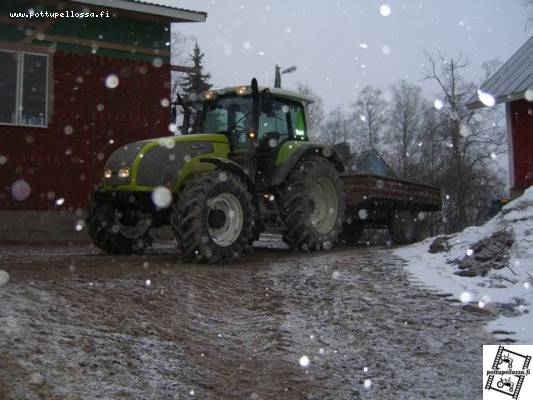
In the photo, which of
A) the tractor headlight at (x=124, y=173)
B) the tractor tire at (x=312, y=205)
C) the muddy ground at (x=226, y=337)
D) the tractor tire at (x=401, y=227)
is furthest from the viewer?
the tractor tire at (x=401, y=227)

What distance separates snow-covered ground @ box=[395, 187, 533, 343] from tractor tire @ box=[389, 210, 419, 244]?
12.3 ft

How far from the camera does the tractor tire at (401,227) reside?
13.1 metres

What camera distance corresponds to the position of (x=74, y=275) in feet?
19.1

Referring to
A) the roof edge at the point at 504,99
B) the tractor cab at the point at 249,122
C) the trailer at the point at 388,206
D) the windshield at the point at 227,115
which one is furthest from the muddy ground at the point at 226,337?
the roof edge at the point at 504,99

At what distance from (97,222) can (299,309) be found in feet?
14.0

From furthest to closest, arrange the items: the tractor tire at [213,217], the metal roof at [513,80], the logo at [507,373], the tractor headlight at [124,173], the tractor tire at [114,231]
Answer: the metal roof at [513,80], the tractor tire at [114,231], the tractor headlight at [124,173], the tractor tire at [213,217], the logo at [507,373]

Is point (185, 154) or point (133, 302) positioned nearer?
point (133, 302)

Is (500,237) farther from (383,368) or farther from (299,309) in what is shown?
(383,368)

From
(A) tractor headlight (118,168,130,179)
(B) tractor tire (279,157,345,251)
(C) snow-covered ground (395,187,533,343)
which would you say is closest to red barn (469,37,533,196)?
(C) snow-covered ground (395,187,533,343)

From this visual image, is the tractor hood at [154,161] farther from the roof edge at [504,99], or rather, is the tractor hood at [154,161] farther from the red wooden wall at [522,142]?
the red wooden wall at [522,142]

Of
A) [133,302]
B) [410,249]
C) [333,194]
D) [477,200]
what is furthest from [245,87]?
[477,200]

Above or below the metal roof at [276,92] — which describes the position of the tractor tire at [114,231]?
below

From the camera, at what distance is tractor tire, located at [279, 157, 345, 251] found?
30.0ft

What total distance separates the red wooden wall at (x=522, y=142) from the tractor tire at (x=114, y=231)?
380 inches
